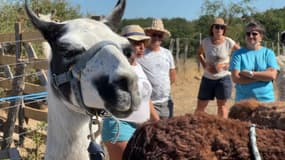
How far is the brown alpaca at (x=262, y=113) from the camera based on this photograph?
2.29m

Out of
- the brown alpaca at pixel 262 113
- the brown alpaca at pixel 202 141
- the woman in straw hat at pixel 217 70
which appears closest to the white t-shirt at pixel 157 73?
the woman in straw hat at pixel 217 70

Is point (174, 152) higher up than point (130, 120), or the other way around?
point (174, 152)

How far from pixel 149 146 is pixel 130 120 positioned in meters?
1.66

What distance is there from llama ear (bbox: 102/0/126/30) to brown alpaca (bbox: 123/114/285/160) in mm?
1195

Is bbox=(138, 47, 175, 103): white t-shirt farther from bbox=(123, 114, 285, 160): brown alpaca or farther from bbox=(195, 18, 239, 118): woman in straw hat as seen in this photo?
bbox=(123, 114, 285, 160): brown alpaca

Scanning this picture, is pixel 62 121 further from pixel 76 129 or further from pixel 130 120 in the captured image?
pixel 130 120

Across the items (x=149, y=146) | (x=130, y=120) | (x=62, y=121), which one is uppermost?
(x=149, y=146)

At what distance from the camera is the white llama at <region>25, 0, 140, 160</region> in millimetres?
2314

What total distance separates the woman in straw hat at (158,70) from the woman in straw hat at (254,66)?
71 cm

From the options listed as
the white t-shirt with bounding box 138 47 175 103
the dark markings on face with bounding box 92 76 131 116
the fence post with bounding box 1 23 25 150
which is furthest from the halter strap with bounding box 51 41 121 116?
the fence post with bounding box 1 23 25 150

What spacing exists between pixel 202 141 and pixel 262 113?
0.68 m

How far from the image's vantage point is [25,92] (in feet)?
25.5

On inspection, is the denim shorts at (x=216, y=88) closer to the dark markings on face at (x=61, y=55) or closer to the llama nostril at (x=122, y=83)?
the dark markings on face at (x=61, y=55)

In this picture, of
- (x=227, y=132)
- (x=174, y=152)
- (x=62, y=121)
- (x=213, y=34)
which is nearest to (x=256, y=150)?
(x=227, y=132)
